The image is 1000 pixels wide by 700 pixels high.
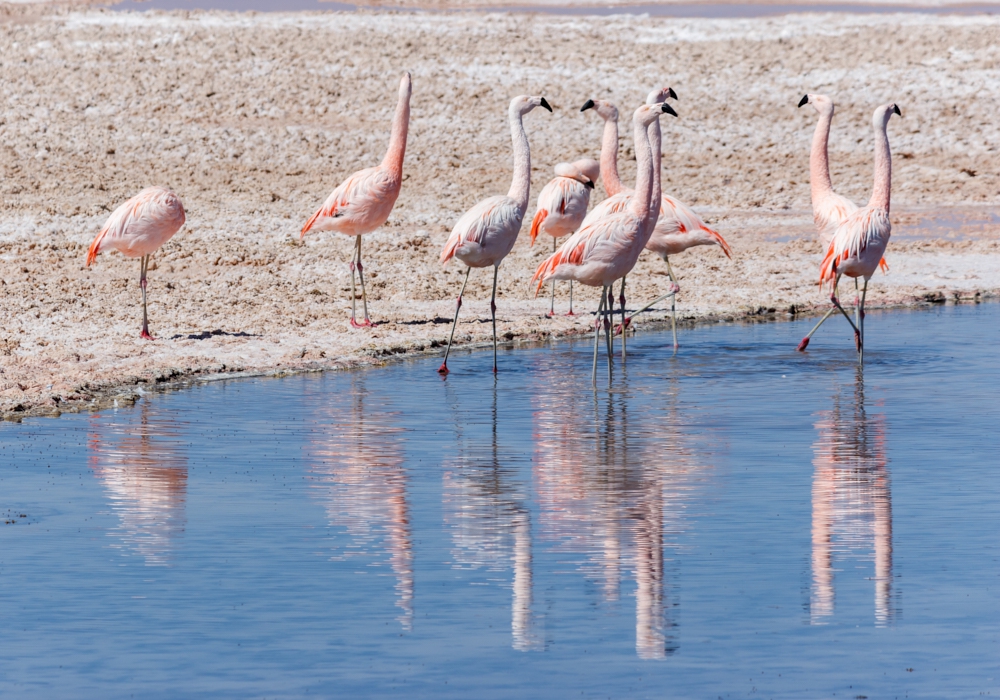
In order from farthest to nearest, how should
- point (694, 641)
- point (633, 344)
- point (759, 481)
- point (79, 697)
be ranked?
1. point (633, 344)
2. point (759, 481)
3. point (694, 641)
4. point (79, 697)

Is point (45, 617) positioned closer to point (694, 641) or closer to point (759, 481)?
point (694, 641)

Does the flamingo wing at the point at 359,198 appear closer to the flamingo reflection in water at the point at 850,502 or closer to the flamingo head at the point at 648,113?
the flamingo head at the point at 648,113

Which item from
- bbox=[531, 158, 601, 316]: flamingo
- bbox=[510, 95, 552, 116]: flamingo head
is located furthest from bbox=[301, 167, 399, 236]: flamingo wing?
bbox=[510, 95, 552, 116]: flamingo head

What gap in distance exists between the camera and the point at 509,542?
611cm

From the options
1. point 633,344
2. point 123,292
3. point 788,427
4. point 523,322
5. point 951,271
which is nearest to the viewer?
point 788,427

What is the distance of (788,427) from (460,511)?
2.63 m

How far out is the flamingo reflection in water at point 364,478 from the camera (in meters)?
5.97

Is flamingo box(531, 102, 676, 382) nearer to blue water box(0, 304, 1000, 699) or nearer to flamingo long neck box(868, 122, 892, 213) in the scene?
blue water box(0, 304, 1000, 699)

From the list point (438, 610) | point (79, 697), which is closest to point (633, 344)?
point (438, 610)

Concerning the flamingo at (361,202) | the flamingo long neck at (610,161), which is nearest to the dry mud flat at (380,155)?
the flamingo at (361,202)

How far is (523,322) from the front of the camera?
12953mm

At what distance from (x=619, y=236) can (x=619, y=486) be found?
332 cm

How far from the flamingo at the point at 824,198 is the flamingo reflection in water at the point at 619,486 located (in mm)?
2893

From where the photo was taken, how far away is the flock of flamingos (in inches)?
401
